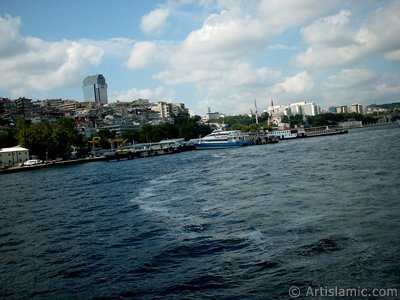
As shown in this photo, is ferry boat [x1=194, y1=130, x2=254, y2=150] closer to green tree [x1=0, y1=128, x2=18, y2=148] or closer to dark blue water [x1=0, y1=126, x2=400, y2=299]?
green tree [x1=0, y1=128, x2=18, y2=148]

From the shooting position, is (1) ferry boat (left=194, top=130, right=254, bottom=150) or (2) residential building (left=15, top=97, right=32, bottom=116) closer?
(1) ferry boat (left=194, top=130, right=254, bottom=150)

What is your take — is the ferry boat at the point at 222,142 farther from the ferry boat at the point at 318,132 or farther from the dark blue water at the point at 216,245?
the dark blue water at the point at 216,245

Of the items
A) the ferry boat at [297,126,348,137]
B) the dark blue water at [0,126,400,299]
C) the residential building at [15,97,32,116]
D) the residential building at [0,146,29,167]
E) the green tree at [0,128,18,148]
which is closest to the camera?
the dark blue water at [0,126,400,299]

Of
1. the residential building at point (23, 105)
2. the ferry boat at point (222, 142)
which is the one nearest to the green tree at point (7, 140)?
the ferry boat at point (222, 142)

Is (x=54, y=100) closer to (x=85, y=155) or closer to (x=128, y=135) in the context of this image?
(x=128, y=135)

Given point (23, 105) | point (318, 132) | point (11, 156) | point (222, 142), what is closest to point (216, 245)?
point (11, 156)

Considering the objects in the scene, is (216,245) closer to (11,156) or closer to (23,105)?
(11,156)

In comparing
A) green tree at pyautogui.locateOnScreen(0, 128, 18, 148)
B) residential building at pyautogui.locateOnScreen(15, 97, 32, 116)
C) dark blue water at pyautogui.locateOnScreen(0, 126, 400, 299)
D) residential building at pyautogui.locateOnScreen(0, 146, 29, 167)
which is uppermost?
residential building at pyautogui.locateOnScreen(15, 97, 32, 116)

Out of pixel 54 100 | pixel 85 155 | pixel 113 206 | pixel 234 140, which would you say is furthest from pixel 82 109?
pixel 113 206

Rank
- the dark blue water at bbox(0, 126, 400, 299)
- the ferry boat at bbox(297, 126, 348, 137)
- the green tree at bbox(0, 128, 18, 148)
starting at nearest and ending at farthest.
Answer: the dark blue water at bbox(0, 126, 400, 299) → the green tree at bbox(0, 128, 18, 148) → the ferry boat at bbox(297, 126, 348, 137)

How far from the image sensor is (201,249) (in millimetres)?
10438

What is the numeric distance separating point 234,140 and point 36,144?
4833 centimetres

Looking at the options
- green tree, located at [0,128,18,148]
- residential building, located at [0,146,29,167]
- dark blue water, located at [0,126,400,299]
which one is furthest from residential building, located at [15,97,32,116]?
dark blue water, located at [0,126,400,299]

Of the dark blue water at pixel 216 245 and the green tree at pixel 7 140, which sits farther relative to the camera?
the green tree at pixel 7 140
